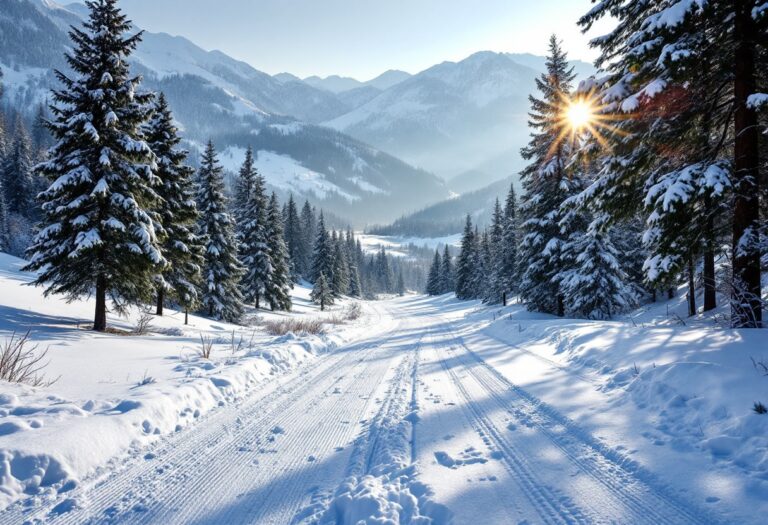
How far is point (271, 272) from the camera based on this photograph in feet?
113

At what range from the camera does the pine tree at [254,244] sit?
3381 cm

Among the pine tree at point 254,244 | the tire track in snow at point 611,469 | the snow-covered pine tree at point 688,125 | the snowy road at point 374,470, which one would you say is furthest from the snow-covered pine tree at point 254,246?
the tire track in snow at point 611,469

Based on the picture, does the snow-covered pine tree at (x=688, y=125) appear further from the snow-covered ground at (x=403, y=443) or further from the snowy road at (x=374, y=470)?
the snowy road at (x=374, y=470)

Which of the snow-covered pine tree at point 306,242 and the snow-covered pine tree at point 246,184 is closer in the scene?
the snow-covered pine tree at point 246,184

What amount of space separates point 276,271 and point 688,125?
33.1m

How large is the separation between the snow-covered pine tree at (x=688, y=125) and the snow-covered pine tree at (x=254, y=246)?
29.9 meters

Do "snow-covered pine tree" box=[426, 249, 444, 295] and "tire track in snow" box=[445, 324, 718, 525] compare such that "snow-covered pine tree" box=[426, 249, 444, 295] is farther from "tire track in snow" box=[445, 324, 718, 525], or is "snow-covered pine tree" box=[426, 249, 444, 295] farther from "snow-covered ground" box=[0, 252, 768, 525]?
"tire track in snow" box=[445, 324, 718, 525]

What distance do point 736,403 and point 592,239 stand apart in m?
15.3

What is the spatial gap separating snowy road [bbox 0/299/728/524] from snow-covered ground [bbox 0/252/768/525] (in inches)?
0.8

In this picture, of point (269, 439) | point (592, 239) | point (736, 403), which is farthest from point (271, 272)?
point (736, 403)

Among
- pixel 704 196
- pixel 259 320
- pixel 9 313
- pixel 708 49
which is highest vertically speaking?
pixel 708 49

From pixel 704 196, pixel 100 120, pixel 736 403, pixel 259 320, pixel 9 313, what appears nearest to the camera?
pixel 736 403

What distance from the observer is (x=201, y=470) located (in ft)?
12.7

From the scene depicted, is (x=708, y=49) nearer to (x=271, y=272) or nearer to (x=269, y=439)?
(x=269, y=439)
